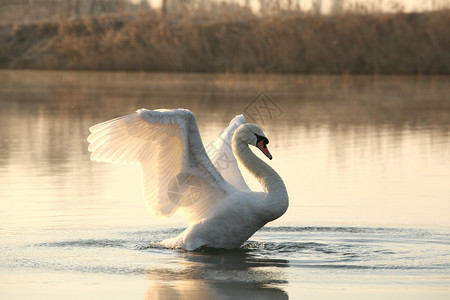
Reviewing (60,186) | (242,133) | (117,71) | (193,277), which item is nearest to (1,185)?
(60,186)

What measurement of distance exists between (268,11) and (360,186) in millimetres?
23171

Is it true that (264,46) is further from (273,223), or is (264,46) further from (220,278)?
(220,278)

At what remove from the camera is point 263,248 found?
8758 mm

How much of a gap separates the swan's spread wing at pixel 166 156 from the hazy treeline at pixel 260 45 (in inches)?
854

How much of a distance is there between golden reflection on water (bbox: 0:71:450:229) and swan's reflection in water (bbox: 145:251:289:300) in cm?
147

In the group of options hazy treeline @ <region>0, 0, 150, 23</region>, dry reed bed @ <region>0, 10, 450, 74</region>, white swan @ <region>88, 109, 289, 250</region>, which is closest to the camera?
white swan @ <region>88, 109, 289, 250</region>

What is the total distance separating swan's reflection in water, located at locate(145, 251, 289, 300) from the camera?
6.85 meters

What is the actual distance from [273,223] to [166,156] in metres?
1.55

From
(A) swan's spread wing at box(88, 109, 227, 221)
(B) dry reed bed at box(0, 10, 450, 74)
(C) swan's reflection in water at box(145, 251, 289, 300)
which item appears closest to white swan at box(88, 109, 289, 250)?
(A) swan's spread wing at box(88, 109, 227, 221)

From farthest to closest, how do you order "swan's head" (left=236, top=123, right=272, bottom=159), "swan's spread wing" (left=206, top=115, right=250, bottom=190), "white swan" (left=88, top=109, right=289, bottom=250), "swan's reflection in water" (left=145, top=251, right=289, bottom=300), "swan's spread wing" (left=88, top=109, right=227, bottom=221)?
"swan's spread wing" (left=206, top=115, right=250, bottom=190) → "swan's head" (left=236, top=123, right=272, bottom=159) → "white swan" (left=88, top=109, right=289, bottom=250) → "swan's spread wing" (left=88, top=109, right=227, bottom=221) → "swan's reflection in water" (left=145, top=251, right=289, bottom=300)

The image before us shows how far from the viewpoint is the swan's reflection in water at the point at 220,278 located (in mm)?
6848

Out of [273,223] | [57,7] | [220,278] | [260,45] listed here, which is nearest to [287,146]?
[273,223]

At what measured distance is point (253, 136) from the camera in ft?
29.4

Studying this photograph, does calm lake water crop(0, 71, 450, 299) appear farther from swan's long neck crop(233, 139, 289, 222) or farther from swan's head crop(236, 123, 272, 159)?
swan's head crop(236, 123, 272, 159)
